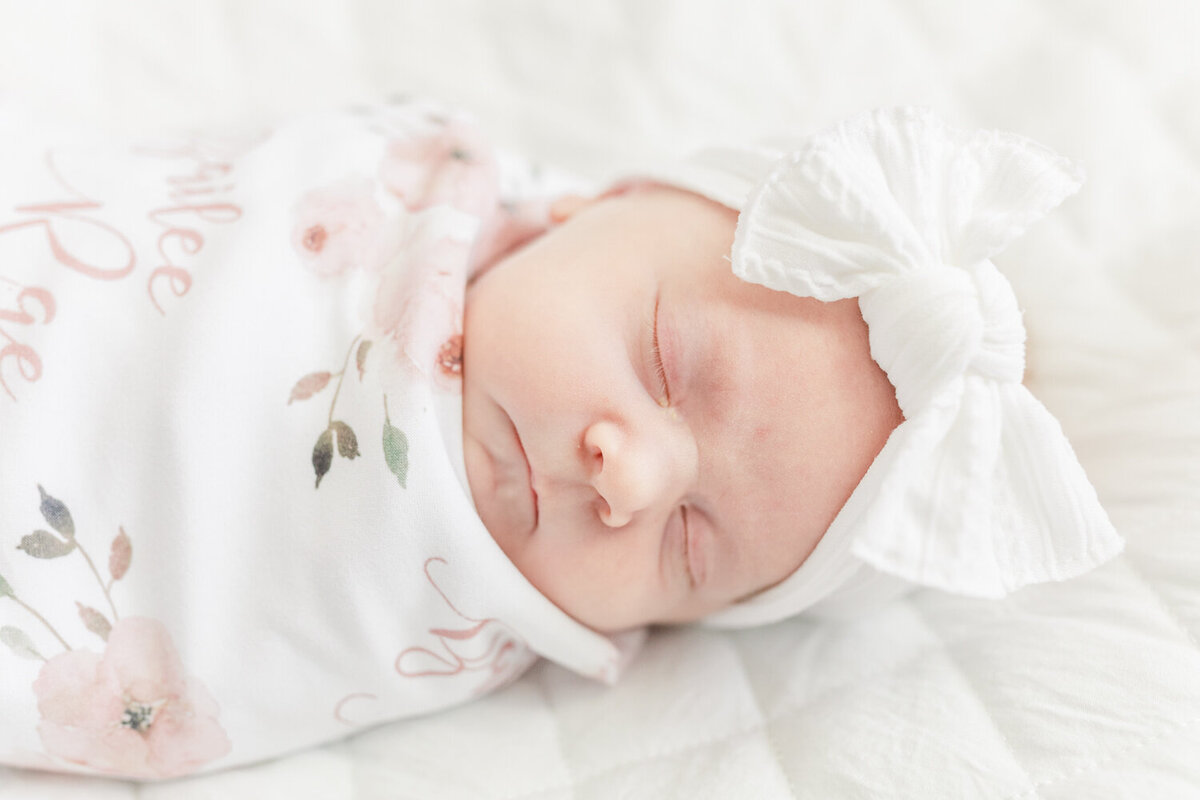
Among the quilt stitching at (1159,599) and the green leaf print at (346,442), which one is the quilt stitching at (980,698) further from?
the green leaf print at (346,442)

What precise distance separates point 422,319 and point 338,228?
186 millimetres

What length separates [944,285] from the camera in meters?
0.88

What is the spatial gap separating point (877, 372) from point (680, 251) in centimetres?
26

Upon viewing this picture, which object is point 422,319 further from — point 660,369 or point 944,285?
point 944,285

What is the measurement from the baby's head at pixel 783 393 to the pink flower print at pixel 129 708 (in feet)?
1.22

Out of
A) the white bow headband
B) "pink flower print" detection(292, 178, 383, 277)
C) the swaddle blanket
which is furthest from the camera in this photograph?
"pink flower print" detection(292, 178, 383, 277)

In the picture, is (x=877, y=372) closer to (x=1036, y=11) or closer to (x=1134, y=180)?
(x=1134, y=180)

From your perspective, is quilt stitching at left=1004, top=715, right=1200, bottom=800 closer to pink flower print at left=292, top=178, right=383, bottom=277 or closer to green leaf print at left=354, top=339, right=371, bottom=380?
green leaf print at left=354, top=339, right=371, bottom=380

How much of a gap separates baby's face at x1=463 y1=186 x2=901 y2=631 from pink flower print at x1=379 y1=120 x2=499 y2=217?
13 centimetres

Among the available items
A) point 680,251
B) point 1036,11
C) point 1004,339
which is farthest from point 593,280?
point 1036,11

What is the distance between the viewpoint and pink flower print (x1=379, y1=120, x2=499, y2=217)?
1.18m

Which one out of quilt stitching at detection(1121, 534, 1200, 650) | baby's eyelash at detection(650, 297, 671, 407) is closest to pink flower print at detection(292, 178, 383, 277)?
baby's eyelash at detection(650, 297, 671, 407)

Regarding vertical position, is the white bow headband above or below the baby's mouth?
above

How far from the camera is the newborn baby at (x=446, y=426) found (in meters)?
0.90
